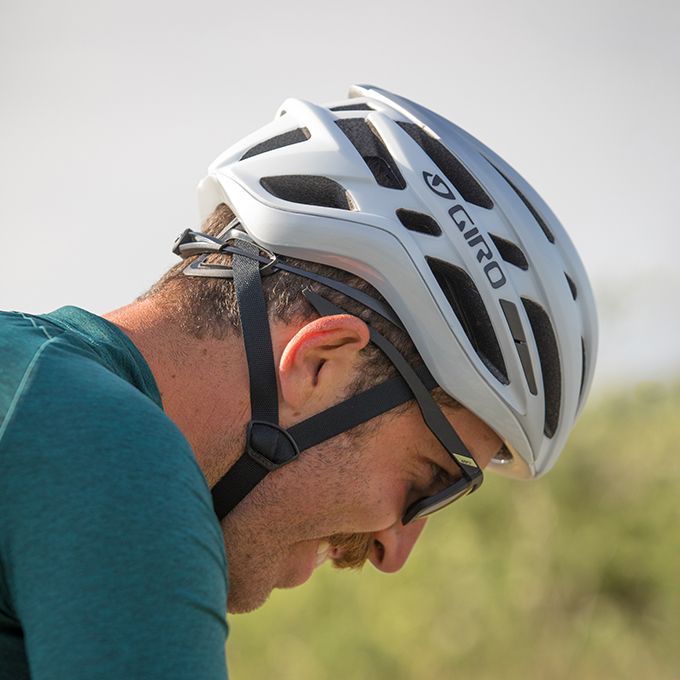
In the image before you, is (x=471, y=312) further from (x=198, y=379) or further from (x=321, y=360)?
(x=198, y=379)

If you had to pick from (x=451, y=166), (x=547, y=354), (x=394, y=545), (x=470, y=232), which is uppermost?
(x=451, y=166)

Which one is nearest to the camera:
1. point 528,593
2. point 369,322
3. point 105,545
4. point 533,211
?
point 105,545

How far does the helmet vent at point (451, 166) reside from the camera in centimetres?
354

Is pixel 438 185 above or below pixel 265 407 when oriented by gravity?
above

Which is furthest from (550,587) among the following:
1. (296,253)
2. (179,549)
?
(179,549)

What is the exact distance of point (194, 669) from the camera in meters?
1.76

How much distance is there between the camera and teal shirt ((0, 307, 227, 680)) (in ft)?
5.59

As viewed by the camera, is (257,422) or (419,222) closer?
(257,422)

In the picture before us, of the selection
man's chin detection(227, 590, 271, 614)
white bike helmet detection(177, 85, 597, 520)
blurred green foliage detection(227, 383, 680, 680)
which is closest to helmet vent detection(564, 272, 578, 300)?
white bike helmet detection(177, 85, 597, 520)

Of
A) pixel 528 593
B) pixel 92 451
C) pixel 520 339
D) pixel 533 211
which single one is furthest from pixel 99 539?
pixel 528 593

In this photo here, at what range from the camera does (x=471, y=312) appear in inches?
135

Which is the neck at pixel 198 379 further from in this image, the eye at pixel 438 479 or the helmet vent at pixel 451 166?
the helmet vent at pixel 451 166

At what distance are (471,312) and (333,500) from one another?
0.77m

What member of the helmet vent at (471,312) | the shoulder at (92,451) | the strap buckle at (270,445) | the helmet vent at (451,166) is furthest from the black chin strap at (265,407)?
the shoulder at (92,451)
